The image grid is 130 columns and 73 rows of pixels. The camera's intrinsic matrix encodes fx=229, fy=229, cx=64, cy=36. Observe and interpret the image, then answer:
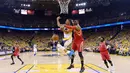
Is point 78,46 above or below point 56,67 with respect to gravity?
above

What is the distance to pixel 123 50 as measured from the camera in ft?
104

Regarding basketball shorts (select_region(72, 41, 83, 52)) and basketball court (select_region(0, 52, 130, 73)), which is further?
basketball court (select_region(0, 52, 130, 73))

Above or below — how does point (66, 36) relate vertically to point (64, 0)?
below

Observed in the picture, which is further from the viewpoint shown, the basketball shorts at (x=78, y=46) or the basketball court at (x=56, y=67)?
the basketball court at (x=56, y=67)

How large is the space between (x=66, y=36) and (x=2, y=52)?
2614cm

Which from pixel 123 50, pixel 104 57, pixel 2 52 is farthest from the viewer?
pixel 2 52

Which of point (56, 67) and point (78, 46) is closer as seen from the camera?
point (78, 46)

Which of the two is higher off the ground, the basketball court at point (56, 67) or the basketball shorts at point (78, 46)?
the basketball shorts at point (78, 46)

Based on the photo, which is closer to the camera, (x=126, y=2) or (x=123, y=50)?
(x=123, y=50)

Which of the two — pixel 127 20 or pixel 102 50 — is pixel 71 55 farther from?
pixel 127 20

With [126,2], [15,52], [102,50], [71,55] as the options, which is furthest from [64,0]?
[126,2]

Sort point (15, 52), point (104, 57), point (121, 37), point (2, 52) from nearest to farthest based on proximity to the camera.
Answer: point (104, 57) < point (15, 52) < point (2, 52) < point (121, 37)

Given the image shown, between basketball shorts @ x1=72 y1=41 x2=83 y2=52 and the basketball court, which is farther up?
basketball shorts @ x1=72 y1=41 x2=83 y2=52

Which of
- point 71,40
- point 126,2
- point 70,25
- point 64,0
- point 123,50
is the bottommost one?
point 123,50
